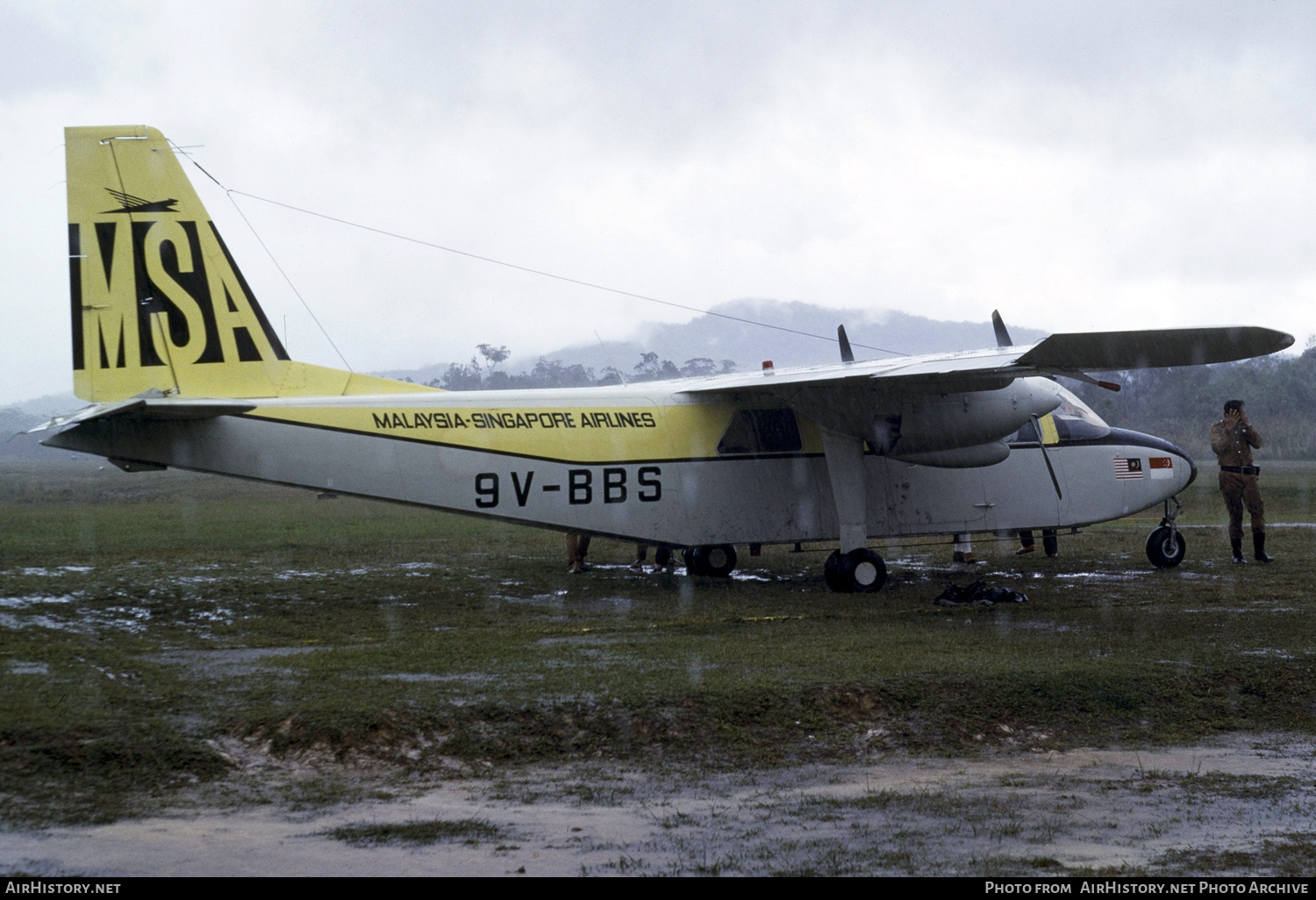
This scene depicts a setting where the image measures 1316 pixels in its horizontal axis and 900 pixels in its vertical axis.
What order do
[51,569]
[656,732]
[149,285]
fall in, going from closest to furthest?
[656,732] < [149,285] < [51,569]

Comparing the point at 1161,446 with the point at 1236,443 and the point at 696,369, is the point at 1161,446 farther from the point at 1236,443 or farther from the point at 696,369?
the point at 696,369

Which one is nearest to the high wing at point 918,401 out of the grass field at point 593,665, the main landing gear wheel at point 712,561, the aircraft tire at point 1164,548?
the grass field at point 593,665

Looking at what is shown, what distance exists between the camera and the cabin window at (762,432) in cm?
1409

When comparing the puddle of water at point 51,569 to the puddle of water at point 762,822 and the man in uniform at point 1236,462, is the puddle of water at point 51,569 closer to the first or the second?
the puddle of water at point 762,822

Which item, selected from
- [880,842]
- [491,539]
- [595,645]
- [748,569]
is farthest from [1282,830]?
[491,539]

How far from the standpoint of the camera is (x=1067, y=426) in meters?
15.6

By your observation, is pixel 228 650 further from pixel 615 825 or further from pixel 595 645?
pixel 615 825

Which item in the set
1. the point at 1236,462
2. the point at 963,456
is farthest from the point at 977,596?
the point at 1236,462

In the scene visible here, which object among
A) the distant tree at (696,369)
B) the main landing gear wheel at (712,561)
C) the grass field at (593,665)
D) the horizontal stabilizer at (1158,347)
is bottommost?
the grass field at (593,665)

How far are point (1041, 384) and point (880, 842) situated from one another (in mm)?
10534

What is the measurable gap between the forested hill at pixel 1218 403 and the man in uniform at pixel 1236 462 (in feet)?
79.6

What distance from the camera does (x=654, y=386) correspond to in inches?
579

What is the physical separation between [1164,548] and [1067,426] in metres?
2.17

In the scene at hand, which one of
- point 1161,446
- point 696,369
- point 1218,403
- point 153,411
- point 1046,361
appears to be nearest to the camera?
point 1046,361
